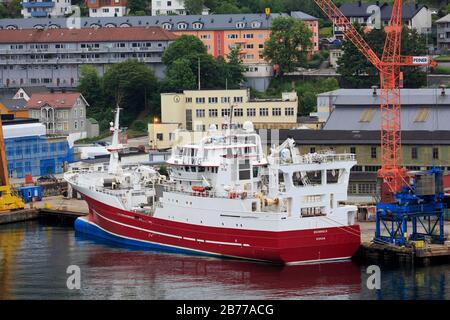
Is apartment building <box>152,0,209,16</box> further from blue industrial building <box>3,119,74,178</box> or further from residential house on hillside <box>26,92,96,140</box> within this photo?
blue industrial building <box>3,119,74,178</box>

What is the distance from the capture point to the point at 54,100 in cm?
10025

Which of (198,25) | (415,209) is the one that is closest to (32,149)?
(415,209)

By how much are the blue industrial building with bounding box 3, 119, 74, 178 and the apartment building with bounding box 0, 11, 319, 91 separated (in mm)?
23232

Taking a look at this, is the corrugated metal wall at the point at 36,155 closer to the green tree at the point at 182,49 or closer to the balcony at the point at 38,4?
the green tree at the point at 182,49

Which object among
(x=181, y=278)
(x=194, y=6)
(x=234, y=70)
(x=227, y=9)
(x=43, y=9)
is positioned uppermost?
(x=43, y=9)

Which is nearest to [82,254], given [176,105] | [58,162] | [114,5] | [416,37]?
[58,162]

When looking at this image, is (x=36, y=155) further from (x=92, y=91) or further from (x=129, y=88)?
(x=92, y=91)

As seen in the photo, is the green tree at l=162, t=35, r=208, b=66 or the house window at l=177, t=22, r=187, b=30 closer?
the green tree at l=162, t=35, r=208, b=66

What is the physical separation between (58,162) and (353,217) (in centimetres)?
2851

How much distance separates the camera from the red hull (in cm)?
6469

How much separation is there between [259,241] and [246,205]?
158cm

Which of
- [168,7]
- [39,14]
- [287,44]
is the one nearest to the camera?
[287,44]

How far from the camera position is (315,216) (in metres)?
65.1

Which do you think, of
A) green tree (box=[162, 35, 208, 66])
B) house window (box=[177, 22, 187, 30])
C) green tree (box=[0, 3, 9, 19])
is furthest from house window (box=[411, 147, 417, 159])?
green tree (box=[0, 3, 9, 19])
